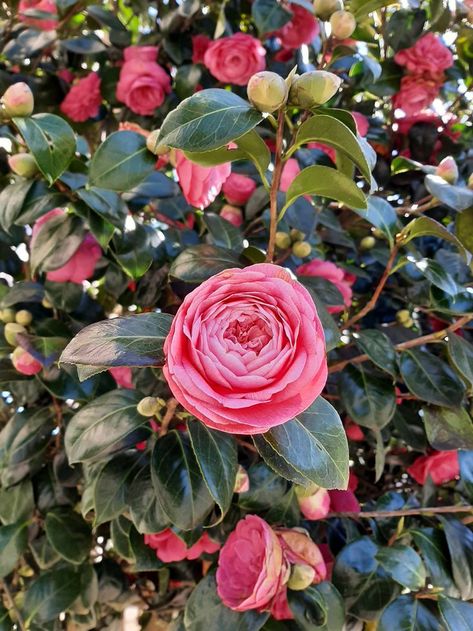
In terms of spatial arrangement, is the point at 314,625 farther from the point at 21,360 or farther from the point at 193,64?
the point at 193,64

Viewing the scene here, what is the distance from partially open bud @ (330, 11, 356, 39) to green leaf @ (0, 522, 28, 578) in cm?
86

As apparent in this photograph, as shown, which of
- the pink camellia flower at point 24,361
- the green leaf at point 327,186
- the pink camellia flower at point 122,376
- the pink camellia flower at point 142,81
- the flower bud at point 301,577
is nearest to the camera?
the green leaf at point 327,186

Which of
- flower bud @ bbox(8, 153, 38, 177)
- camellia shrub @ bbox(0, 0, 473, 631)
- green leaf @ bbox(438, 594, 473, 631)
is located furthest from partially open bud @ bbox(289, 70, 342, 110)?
green leaf @ bbox(438, 594, 473, 631)

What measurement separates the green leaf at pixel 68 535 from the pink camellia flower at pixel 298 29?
3.04ft

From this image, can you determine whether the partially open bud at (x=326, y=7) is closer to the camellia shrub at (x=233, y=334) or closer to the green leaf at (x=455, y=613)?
the camellia shrub at (x=233, y=334)

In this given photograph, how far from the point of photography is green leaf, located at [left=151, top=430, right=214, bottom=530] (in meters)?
0.66

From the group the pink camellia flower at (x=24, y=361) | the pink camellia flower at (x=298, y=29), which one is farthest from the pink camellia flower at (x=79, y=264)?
the pink camellia flower at (x=298, y=29)

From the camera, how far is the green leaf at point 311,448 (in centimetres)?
48

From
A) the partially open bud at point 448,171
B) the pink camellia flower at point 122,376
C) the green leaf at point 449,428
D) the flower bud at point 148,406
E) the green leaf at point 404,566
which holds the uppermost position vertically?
the partially open bud at point 448,171

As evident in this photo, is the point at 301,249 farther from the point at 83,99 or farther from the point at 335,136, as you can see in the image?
the point at 83,99

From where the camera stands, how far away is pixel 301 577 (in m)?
0.68

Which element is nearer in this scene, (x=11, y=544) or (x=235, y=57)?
(x=11, y=544)

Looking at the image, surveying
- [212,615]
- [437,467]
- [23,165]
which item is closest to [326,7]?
[23,165]

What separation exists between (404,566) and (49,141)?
0.69m
